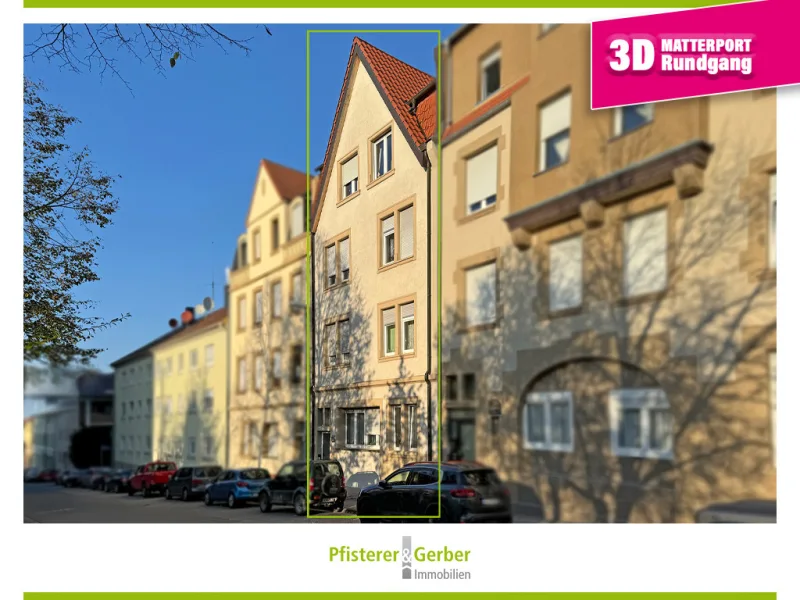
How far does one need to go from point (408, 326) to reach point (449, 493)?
4.03 ft

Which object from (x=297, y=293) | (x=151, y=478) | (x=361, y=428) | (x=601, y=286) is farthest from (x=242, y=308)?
(x=601, y=286)

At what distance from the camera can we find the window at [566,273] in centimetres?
448

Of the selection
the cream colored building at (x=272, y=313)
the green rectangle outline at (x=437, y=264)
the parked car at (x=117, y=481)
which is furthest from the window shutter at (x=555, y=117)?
the parked car at (x=117, y=481)

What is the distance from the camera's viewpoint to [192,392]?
555 centimetres

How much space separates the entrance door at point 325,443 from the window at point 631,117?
3.01 meters

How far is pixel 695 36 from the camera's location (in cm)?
463

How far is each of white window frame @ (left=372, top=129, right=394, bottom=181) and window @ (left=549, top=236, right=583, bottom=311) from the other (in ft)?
4.36

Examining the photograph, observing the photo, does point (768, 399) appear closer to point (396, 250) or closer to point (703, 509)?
point (703, 509)

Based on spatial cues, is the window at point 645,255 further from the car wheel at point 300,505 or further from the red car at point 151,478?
the red car at point 151,478

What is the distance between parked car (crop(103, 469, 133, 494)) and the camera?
5243mm

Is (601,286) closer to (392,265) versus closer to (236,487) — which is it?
(392,265)

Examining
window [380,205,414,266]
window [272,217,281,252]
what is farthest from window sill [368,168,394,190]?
window [272,217,281,252]
